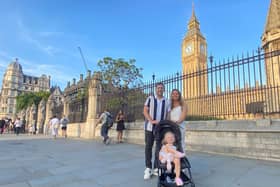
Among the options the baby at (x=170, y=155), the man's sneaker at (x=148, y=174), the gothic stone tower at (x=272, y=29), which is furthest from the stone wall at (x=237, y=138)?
the gothic stone tower at (x=272, y=29)

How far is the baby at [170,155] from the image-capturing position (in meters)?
3.31

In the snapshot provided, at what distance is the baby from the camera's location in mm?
3314

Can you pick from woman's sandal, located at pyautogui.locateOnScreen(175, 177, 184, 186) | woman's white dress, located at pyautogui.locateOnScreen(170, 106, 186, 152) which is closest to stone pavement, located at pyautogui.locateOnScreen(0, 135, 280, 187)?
woman's sandal, located at pyautogui.locateOnScreen(175, 177, 184, 186)

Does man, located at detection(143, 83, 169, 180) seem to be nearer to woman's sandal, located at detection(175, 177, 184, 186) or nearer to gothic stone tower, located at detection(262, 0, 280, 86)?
woman's sandal, located at detection(175, 177, 184, 186)

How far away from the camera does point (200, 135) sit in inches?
302

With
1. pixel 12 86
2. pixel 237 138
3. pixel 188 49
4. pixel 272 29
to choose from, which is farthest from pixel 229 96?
pixel 12 86

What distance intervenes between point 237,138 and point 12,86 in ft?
391

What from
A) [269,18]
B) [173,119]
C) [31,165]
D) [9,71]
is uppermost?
[9,71]

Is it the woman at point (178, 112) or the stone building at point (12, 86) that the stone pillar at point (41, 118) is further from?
the stone building at point (12, 86)

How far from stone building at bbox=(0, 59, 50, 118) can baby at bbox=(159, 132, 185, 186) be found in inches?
4372

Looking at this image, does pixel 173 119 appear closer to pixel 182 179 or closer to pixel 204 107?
pixel 182 179

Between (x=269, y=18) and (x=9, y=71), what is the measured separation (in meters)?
116

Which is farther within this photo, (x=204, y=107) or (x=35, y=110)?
(x=35, y=110)

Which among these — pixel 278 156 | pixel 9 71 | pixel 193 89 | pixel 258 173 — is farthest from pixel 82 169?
pixel 9 71
